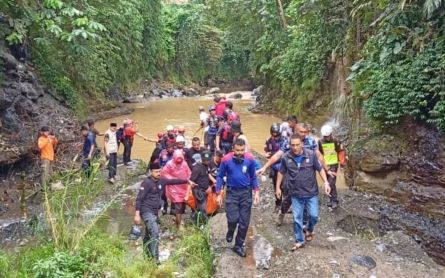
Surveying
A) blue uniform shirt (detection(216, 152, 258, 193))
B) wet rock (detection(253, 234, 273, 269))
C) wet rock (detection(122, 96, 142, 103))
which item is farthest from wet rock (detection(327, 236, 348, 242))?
wet rock (detection(122, 96, 142, 103))

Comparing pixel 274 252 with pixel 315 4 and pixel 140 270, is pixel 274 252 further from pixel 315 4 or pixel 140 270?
pixel 315 4

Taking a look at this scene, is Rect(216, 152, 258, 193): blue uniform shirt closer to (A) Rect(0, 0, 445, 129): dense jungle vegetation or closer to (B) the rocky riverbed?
(B) the rocky riverbed

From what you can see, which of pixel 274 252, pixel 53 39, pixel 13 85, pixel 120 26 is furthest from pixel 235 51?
pixel 274 252

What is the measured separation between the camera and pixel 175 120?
85.0ft

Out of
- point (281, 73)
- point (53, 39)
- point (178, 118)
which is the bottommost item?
point (178, 118)

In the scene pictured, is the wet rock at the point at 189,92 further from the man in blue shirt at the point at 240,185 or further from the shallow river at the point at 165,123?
the man in blue shirt at the point at 240,185

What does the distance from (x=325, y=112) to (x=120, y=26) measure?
1006 centimetres

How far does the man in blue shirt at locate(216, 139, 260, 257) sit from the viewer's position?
6633 mm

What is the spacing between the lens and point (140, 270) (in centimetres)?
618

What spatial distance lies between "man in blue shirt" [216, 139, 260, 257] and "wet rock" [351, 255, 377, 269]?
1451 mm

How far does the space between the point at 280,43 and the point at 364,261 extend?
18.6 m

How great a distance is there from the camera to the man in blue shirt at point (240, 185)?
6633mm

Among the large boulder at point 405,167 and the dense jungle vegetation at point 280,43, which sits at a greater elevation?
the dense jungle vegetation at point 280,43

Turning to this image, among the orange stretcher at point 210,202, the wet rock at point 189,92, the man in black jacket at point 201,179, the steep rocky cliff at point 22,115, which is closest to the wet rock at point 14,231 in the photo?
the steep rocky cliff at point 22,115
